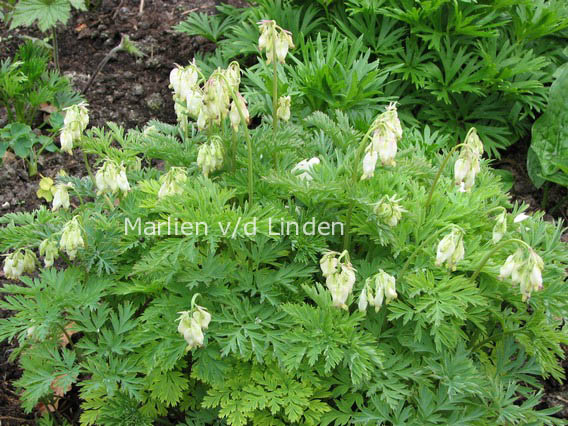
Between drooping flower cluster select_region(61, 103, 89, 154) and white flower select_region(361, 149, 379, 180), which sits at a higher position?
white flower select_region(361, 149, 379, 180)

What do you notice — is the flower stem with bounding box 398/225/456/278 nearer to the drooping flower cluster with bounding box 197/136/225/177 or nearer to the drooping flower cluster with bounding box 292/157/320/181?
the drooping flower cluster with bounding box 292/157/320/181

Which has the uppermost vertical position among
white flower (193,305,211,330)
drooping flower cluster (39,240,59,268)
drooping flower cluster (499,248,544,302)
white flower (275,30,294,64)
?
white flower (275,30,294,64)

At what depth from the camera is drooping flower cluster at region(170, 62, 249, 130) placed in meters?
2.65

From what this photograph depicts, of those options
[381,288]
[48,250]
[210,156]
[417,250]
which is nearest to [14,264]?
[48,250]

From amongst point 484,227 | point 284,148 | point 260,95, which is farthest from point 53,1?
point 484,227

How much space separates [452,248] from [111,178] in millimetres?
1533

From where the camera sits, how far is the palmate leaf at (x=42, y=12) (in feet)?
15.4

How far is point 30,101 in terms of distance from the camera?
457 cm

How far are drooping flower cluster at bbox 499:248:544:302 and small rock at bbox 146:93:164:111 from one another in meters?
3.54

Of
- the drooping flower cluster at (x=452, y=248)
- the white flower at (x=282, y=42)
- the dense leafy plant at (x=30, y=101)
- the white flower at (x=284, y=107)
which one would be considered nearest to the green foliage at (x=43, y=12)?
the dense leafy plant at (x=30, y=101)

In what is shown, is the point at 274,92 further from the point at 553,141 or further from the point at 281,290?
the point at 553,141

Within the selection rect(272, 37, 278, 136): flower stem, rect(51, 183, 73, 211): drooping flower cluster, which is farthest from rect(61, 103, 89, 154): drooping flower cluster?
rect(272, 37, 278, 136): flower stem

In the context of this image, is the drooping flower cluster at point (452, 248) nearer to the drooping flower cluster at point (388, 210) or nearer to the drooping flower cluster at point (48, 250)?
the drooping flower cluster at point (388, 210)

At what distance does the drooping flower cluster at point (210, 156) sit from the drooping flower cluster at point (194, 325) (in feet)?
2.26
